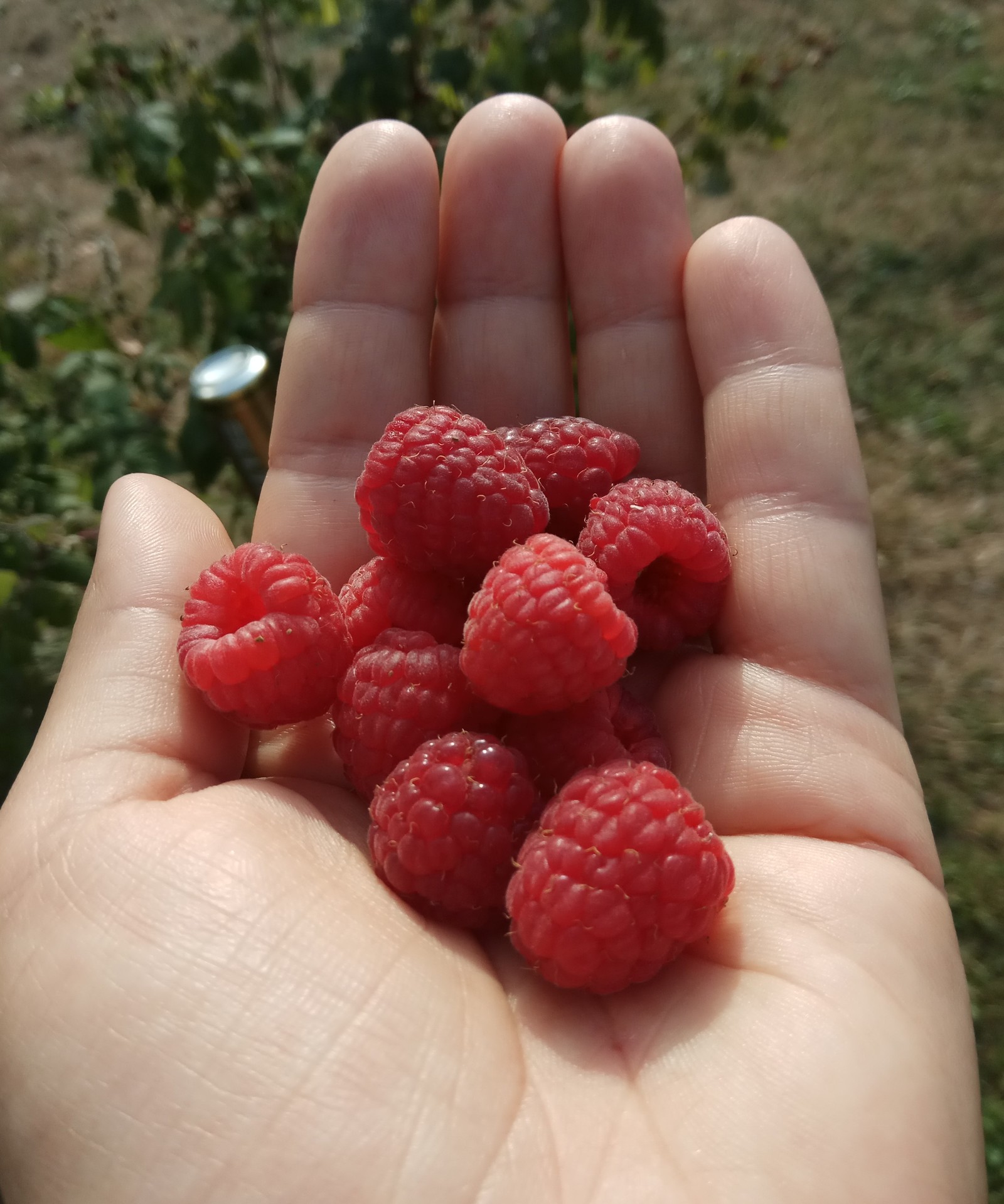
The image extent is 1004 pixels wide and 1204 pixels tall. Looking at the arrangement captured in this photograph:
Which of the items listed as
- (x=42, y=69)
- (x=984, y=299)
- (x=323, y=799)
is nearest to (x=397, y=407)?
(x=323, y=799)

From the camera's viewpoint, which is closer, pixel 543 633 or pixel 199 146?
pixel 543 633

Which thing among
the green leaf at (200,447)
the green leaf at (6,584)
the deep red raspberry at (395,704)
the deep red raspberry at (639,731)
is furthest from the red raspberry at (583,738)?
the green leaf at (200,447)

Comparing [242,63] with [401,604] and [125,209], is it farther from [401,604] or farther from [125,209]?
[401,604]

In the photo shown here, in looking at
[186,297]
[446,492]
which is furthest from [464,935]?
[186,297]

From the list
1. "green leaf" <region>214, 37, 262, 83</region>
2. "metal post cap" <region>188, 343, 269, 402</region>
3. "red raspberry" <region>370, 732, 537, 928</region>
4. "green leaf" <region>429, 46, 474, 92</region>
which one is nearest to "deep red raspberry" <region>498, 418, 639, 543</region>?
"red raspberry" <region>370, 732, 537, 928</region>

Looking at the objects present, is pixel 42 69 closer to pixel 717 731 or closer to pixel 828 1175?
pixel 717 731

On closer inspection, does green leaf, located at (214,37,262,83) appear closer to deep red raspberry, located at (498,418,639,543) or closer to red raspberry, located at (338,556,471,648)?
deep red raspberry, located at (498,418,639,543)
